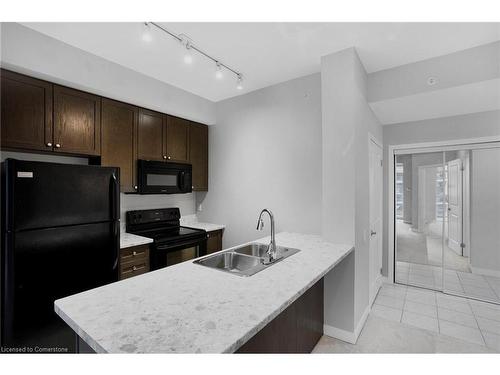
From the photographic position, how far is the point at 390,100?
8.29ft

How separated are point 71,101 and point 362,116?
107 inches

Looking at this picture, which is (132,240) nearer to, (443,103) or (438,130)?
(443,103)

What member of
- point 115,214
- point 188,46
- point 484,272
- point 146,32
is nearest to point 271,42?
point 188,46

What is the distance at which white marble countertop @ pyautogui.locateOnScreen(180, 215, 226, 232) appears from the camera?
3340 millimetres

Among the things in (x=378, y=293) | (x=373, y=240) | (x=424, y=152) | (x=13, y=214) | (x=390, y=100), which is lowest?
(x=378, y=293)

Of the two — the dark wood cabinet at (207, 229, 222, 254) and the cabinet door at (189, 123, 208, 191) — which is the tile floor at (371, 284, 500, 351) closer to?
the dark wood cabinet at (207, 229, 222, 254)

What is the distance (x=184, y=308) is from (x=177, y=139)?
2.51m

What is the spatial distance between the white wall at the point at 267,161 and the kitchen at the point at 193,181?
0.02 meters

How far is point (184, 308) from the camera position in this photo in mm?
1082

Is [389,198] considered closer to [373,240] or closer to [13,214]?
[373,240]

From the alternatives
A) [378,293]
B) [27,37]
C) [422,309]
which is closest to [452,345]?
[422,309]

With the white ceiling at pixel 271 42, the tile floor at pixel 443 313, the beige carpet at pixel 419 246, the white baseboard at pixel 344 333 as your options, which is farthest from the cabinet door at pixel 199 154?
the beige carpet at pixel 419 246

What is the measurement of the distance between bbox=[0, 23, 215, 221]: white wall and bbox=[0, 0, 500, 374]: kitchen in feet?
0.04

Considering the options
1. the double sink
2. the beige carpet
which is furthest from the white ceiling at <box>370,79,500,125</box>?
the double sink
